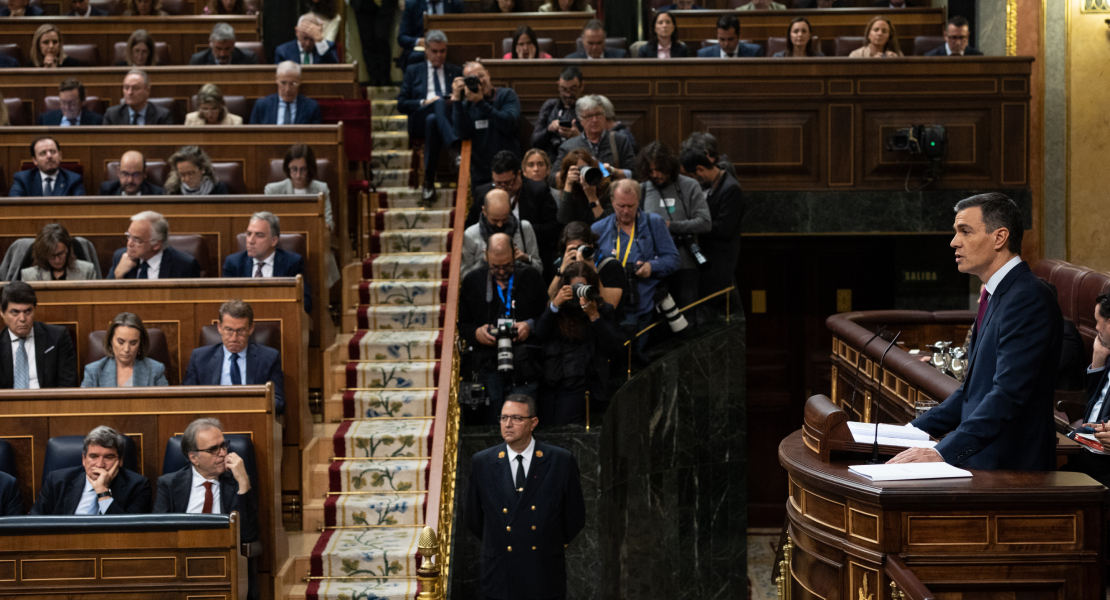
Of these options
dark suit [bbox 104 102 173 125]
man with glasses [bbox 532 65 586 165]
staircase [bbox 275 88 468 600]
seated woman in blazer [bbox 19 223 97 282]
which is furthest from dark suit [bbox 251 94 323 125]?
seated woman in blazer [bbox 19 223 97 282]

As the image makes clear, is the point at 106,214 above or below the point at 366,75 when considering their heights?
below

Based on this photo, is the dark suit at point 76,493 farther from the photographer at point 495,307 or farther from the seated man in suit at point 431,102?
the seated man in suit at point 431,102

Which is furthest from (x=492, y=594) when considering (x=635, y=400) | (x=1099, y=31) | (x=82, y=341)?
(x=1099, y=31)

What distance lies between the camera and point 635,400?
16.9ft

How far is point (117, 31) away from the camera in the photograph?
7.61 meters

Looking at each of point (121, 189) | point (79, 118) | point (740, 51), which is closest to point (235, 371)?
point (121, 189)

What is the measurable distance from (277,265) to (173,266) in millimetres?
443

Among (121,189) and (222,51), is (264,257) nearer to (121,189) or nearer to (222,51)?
(121,189)

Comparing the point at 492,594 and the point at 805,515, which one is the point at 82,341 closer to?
the point at 492,594

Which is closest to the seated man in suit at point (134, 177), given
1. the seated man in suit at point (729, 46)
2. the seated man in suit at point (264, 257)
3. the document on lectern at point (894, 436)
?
the seated man in suit at point (264, 257)

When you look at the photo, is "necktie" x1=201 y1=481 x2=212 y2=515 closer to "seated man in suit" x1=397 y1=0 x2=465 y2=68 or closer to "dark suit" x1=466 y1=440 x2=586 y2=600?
"dark suit" x1=466 y1=440 x2=586 y2=600

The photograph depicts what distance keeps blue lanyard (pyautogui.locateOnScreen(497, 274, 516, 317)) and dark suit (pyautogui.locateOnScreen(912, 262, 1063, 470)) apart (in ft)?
8.07

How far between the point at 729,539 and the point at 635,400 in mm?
1203

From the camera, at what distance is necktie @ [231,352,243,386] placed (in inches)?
167
